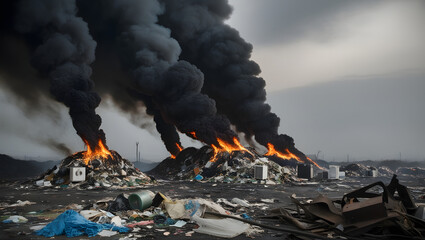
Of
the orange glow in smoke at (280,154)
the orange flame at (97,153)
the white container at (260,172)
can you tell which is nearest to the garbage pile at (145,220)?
the white container at (260,172)

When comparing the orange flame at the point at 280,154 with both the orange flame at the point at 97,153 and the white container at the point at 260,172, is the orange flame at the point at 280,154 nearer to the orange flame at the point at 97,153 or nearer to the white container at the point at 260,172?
the white container at the point at 260,172

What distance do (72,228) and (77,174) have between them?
1526cm

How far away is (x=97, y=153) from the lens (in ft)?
86.6

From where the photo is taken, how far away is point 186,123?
36.0m

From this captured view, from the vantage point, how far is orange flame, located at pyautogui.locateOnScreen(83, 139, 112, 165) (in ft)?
83.0

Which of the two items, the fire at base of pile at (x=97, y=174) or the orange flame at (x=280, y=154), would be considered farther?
the orange flame at (x=280, y=154)

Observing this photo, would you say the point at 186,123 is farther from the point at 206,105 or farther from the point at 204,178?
the point at 204,178

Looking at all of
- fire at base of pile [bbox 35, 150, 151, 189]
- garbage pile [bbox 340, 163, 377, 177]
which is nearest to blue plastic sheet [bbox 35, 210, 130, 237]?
fire at base of pile [bbox 35, 150, 151, 189]

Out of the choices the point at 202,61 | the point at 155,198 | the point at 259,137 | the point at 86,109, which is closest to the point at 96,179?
the point at 86,109

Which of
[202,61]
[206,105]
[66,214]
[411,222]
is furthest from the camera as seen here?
[202,61]

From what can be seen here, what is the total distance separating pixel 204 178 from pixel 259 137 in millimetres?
18951

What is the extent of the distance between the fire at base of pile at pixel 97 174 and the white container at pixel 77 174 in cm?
20

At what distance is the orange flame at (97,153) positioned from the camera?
25297 mm

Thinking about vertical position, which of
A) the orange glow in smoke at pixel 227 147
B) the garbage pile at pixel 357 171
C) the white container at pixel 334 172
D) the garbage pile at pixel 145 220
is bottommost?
the garbage pile at pixel 357 171
